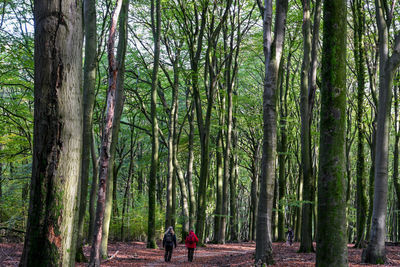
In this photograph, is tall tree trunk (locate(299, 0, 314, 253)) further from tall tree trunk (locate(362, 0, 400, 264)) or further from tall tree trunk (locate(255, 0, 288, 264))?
tall tree trunk (locate(255, 0, 288, 264))

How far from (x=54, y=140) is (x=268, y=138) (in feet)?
25.6

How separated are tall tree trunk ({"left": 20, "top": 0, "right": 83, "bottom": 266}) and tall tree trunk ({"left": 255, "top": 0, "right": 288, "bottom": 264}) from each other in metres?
7.36

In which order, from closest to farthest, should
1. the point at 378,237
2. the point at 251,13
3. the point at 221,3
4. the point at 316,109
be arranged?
the point at 378,237 < the point at 221,3 < the point at 251,13 < the point at 316,109

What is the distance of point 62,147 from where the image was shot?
3301mm

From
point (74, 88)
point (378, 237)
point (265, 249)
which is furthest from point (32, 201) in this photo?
point (378, 237)

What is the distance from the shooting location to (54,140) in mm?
3275

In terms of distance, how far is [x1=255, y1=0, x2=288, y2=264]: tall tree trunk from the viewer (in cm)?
992

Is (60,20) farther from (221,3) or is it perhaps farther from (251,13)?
(251,13)

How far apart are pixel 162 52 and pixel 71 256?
864 inches

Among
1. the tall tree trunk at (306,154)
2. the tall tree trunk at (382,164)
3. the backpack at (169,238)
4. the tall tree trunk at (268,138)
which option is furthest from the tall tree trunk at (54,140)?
the backpack at (169,238)

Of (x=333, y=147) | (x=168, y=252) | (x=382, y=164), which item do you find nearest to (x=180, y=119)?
(x=168, y=252)

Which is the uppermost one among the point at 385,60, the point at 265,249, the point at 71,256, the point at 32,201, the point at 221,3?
the point at 221,3

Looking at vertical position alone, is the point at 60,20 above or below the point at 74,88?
above

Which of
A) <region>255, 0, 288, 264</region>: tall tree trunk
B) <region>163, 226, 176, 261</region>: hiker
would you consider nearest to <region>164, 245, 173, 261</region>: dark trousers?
<region>163, 226, 176, 261</region>: hiker
